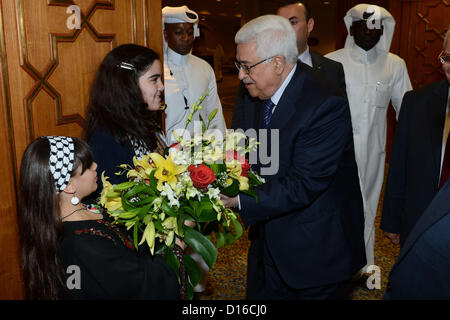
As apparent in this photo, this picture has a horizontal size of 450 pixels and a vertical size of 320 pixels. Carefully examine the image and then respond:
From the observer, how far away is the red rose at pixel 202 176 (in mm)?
1625

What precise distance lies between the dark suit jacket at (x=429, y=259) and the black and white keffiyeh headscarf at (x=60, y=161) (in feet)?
3.99

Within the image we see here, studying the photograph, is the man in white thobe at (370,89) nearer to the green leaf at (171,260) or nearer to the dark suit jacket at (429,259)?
the green leaf at (171,260)

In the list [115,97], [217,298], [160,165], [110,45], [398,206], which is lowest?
[217,298]

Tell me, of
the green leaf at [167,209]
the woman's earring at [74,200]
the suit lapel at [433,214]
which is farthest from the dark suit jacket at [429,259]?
the woman's earring at [74,200]

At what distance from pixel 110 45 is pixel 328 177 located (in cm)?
148

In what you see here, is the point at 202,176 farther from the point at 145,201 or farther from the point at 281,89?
the point at 281,89

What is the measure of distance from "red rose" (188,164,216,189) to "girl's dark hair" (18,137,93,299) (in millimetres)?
530

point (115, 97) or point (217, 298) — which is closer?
point (115, 97)

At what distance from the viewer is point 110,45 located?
8.42 ft

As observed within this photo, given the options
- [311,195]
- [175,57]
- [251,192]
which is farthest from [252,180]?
[175,57]

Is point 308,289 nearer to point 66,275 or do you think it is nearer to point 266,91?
point 266,91

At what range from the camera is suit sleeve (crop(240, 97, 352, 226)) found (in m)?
2.10

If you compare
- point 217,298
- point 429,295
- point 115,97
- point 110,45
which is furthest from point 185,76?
point 429,295

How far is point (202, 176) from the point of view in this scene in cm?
163
